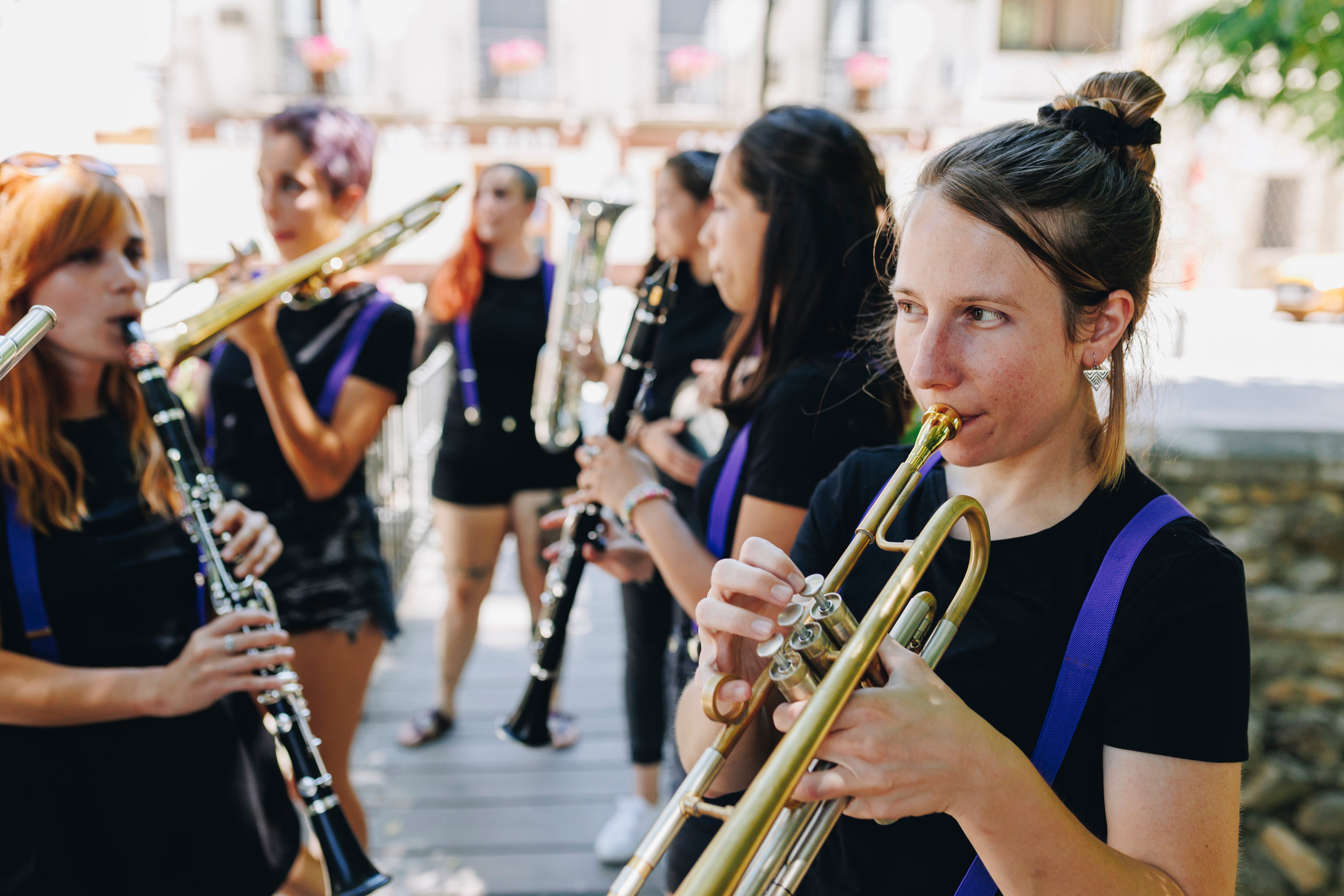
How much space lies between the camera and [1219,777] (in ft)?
3.20

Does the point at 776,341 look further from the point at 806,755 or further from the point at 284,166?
the point at 284,166

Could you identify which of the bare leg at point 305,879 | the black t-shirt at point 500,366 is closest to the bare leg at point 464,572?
the black t-shirt at point 500,366

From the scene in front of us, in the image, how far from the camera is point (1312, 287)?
13.7 meters

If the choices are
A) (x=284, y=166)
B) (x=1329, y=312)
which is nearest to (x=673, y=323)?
(x=284, y=166)

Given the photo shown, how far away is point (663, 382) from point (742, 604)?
1.80 metres

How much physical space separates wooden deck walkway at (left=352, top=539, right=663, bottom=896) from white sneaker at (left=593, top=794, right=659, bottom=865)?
0.05 metres

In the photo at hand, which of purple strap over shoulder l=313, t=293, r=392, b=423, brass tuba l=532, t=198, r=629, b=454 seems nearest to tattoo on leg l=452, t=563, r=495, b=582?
brass tuba l=532, t=198, r=629, b=454

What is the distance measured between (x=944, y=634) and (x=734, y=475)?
0.72 m

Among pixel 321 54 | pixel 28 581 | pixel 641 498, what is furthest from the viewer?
pixel 321 54

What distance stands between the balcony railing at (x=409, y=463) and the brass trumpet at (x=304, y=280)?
41.6 inches

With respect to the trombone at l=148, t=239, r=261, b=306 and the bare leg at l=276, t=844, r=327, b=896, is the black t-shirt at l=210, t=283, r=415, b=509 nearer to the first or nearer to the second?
the trombone at l=148, t=239, r=261, b=306

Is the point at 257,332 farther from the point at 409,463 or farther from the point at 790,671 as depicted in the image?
the point at 409,463

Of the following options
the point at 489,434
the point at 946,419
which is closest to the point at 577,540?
the point at 946,419

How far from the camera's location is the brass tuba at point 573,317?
306 centimetres
